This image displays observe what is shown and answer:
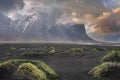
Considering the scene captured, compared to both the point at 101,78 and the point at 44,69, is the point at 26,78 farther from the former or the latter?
the point at 101,78

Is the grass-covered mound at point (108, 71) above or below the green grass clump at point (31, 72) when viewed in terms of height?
below

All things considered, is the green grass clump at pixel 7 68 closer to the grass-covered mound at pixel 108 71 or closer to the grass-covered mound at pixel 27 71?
the grass-covered mound at pixel 27 71

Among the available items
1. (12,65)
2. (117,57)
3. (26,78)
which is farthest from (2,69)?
(117,57)

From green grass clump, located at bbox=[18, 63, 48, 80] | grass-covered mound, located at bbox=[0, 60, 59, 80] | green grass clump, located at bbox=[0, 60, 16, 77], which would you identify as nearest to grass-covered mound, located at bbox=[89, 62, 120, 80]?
grass-covered mound, located at bbox=[0, 60, 59, 80]

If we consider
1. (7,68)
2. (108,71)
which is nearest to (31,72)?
(7,68)

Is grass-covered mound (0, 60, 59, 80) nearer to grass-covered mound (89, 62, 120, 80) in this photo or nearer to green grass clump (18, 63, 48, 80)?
green grass clump (18, 63, 48, 80)

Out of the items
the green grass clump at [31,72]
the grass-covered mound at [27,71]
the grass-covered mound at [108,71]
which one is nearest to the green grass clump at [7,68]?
the grass-covered mound at [27,71]

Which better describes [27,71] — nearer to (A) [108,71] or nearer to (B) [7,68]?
(B) [7,68]

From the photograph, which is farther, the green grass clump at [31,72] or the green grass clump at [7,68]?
the green grass clump at [7,68]
